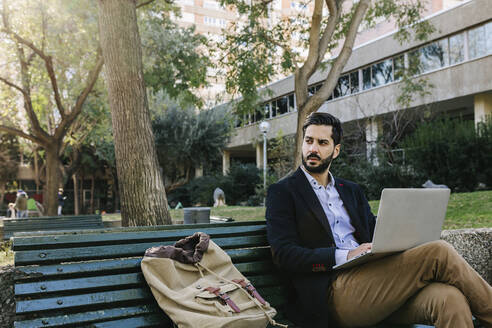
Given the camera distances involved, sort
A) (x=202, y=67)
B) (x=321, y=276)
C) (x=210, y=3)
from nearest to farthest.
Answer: (x=321, y=276)
(x=202, y=67)
(x=210, y=3)

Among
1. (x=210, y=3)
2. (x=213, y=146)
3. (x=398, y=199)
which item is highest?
(x=210, y=3)

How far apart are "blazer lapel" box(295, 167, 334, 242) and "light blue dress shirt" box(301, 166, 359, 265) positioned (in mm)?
71

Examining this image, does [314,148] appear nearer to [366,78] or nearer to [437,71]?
[437,71]

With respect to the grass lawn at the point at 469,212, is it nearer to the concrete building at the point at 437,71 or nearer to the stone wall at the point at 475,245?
the stone wall at the point at 475,245

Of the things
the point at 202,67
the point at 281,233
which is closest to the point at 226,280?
the point at 281,233

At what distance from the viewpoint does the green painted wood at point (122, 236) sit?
2.52 m

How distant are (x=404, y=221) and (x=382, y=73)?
24.7m

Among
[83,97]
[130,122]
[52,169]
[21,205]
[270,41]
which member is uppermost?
[270,41]

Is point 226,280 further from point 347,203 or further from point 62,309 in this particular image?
point 347,203

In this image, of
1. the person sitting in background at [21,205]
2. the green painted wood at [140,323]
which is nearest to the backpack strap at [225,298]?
the green painted wood at [140,323]

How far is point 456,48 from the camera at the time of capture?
2159 cm

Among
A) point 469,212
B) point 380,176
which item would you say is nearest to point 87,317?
point 469,212

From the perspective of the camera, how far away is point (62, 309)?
7.86 ft

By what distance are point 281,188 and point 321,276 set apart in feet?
2.17
